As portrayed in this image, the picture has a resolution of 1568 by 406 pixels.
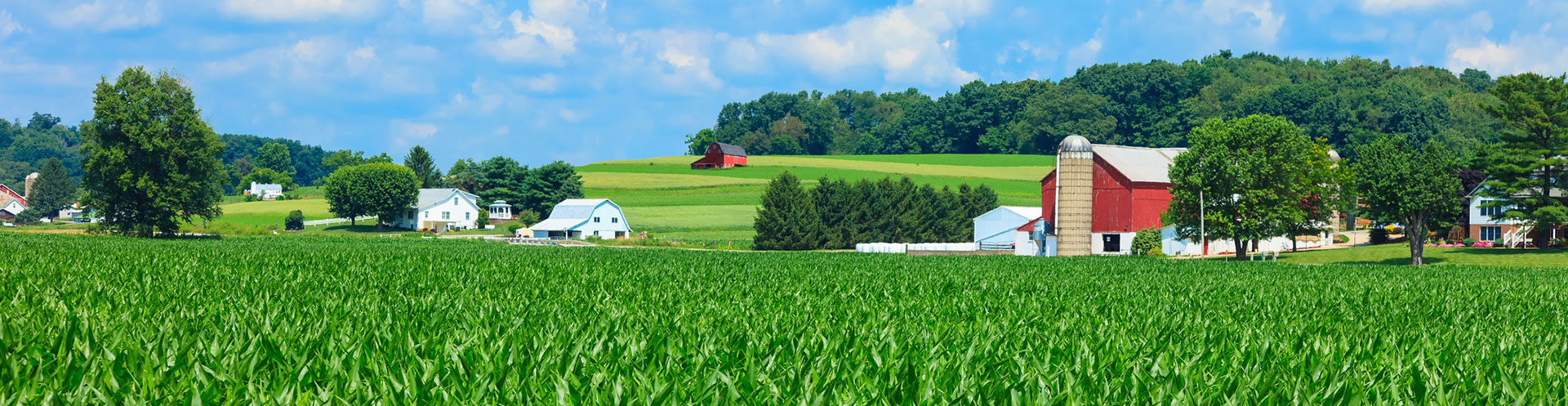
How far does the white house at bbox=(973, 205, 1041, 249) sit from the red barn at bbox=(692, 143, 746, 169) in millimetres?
80616

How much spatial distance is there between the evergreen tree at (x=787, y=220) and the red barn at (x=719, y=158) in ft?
252

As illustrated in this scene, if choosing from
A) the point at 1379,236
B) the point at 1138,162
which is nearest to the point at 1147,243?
the point at 1138,162

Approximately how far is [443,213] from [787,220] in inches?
2200

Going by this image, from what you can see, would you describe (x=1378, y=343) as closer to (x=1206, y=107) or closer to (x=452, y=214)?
(x=452, y=214)

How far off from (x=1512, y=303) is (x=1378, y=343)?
11.9m

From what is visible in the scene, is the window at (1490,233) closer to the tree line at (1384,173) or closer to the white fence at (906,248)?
the tree line at (1384,173)

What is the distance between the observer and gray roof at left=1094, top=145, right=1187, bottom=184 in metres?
72.6

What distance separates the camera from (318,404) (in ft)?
21.2

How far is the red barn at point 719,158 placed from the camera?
167 metres

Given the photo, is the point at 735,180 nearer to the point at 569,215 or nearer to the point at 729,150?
the point at 729,150

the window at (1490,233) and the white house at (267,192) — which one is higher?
the white house at (267,192)

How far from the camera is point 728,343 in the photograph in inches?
398

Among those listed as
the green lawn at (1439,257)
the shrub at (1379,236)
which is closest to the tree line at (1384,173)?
the green lawn at (1439,257)

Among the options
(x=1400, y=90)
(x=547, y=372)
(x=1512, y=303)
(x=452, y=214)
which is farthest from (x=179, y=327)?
(x=1400, y=90)
